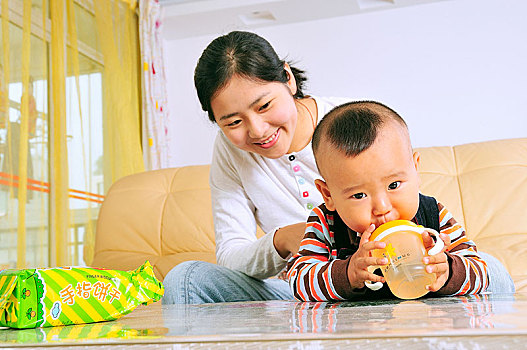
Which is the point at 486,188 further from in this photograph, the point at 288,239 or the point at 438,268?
the point at 438,268

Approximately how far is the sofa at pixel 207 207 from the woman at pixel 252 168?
76 cm

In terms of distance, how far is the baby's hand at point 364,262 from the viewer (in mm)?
740

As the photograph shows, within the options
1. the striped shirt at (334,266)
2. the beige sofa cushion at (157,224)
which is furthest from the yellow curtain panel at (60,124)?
the striped shirt at (334,266)

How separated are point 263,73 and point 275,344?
0.92 meters

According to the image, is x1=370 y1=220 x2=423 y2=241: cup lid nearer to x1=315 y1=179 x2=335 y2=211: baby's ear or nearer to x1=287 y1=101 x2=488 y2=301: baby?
x1=287 y1=101 x2=488 y2=301: baby

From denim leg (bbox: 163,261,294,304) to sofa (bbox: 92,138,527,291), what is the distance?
867mm

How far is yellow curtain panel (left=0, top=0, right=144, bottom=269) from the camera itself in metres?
2.72

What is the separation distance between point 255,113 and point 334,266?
0.46m

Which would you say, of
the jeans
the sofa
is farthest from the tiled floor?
the sofa

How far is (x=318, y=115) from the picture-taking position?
55.4 inches

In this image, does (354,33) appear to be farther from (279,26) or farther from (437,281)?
(437,281)

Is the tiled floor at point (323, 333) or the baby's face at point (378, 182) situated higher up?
the baby's face at point (378, 182)

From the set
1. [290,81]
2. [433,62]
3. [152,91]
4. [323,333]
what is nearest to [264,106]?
[290,81]

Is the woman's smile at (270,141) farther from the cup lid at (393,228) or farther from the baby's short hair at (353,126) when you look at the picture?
the cup lid at (393,228)
